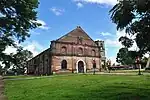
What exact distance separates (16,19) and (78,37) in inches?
1522

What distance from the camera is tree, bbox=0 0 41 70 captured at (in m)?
38.0

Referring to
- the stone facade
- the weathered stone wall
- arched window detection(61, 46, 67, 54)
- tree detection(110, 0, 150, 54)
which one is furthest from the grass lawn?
arched window detection(61, 46, 67, 54)

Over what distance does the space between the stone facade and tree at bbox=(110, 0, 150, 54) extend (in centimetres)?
5710

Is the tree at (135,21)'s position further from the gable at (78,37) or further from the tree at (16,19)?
the gable at (78,37)

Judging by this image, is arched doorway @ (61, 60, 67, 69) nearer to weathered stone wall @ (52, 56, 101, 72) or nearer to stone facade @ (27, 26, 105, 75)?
stone facade @ (27, 26, 105, 75)

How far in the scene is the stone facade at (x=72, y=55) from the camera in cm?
7250

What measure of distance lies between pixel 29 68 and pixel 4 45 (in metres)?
56.0

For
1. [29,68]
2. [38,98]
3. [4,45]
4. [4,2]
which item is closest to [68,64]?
[29,68]

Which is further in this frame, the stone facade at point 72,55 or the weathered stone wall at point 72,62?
the stone facade at point 72,55

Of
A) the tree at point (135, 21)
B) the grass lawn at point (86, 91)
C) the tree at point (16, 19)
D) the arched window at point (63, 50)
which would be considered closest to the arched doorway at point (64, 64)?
the arched window at point (63, 50)

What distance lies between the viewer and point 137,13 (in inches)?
564

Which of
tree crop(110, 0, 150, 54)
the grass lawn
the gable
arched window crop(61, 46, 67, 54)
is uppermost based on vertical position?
the gable

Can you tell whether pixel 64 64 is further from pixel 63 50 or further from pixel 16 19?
pixel 16 19

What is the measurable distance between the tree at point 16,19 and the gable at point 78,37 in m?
32.4
